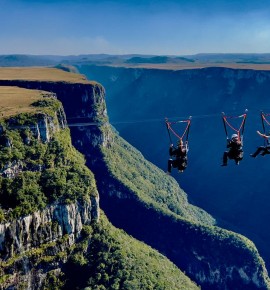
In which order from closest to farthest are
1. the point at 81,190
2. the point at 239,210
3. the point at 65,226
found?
the point at 65,226 → the point at 81,190 → the point at 239,210

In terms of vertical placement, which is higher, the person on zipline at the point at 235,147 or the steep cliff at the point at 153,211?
the person on zipline at the point at 235,147

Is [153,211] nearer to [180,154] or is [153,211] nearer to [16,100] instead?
[16,100]

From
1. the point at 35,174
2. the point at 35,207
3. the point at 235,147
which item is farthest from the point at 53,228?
the point at 235,147

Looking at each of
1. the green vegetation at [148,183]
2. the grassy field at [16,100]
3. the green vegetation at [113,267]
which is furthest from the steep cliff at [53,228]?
the green vegetation at [148,183]

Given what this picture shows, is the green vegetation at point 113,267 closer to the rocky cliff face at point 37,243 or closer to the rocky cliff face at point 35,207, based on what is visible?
the rocky cliff face at point 35,207

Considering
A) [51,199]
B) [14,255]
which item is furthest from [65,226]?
[14,255]

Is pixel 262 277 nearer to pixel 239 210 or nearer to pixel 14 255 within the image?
pixel 239 210

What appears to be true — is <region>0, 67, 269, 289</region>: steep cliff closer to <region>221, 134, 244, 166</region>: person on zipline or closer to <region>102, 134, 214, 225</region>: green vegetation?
<region>102, 134, 214, 225</region>: green vegetation
